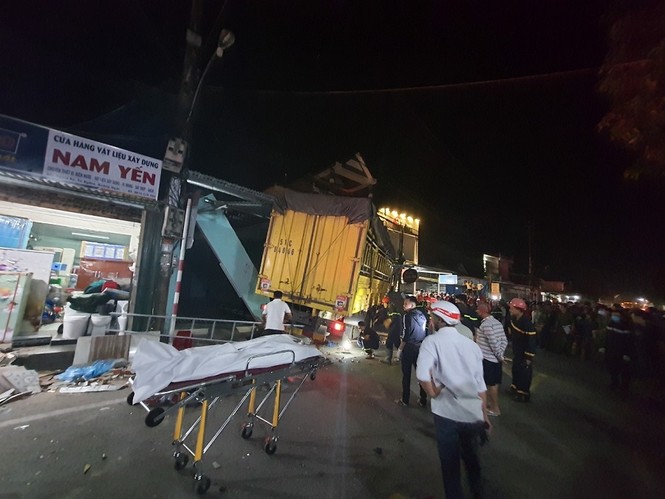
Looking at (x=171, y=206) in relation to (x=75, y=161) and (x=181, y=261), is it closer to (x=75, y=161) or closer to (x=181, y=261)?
(x=181, y=261)

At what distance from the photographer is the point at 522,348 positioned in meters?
5.54

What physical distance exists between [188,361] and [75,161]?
5.61 metres

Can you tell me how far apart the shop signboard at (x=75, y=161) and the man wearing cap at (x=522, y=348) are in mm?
8029

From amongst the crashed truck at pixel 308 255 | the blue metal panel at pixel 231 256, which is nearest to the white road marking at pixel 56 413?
the crashed truck at pixel 308 255

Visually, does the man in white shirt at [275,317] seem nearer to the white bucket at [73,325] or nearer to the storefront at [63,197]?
the storefront at [63,197]

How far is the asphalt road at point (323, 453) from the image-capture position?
8.92ft

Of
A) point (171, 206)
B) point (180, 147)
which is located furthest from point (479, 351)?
A: point (180, 147)

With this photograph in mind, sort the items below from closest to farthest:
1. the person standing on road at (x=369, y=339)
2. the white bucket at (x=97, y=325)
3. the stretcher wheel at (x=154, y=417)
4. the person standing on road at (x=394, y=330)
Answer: the stretcher wheel at (x=154, y=417)
the white bucket at (x=97, y=325)
the person standing on road at (x=394, y=330)
the person standing on road at (x=369, y=339)

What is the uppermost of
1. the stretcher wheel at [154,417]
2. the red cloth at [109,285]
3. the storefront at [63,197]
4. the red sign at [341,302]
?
the storefront at [63,197]

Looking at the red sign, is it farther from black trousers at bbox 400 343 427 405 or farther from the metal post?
the metal post

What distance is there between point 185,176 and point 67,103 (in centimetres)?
466

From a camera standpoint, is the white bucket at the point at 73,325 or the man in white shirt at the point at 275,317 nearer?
the man in white shirt at the point at 275,317

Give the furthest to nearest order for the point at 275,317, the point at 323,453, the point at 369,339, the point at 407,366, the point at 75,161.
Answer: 1. the point at 369,339
2. the point at 75,161
3. the point at 275,317
4. the point at 407,366
5. the point at 323,453

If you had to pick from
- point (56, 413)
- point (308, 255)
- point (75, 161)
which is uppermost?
point (75, 161)
